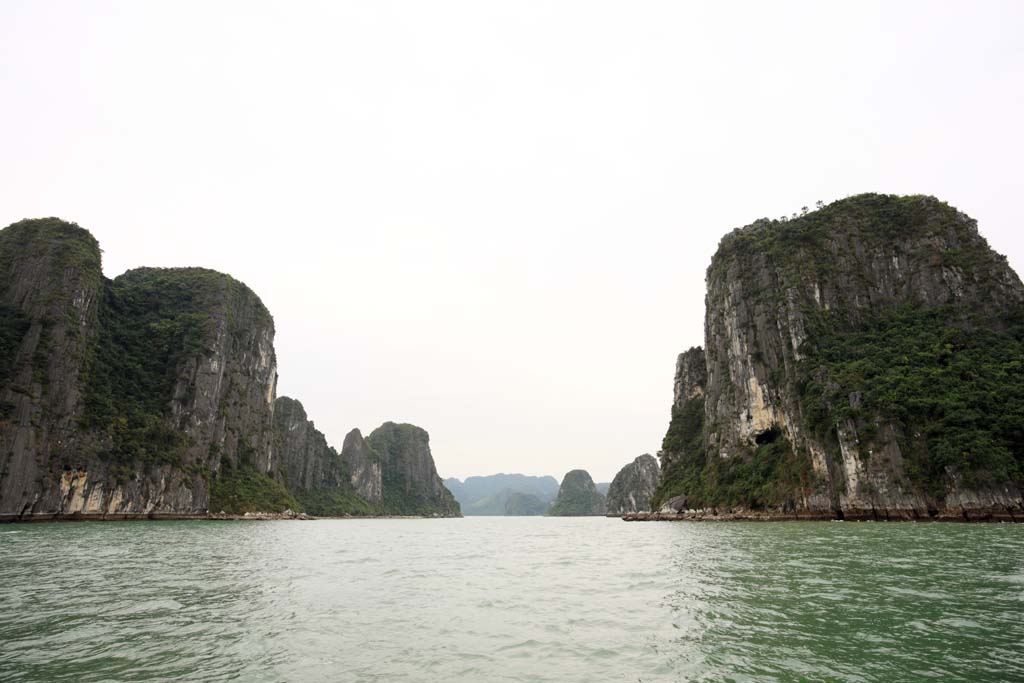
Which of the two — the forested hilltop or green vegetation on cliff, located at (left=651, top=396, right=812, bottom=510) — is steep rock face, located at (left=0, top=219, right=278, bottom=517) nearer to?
the forested hilltop

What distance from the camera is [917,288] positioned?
8519cm

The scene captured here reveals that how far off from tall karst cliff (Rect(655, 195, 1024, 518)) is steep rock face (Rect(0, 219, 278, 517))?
9724cm

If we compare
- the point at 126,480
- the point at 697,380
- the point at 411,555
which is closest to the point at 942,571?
the point at 411,555

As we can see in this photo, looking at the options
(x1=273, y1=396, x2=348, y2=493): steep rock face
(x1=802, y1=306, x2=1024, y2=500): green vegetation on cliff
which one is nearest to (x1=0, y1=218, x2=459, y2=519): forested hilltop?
(x1=273, y1=396, x2=348, y2=493): steep rock face

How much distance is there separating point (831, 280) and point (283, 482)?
141 meters

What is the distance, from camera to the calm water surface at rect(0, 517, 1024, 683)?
9516 mm

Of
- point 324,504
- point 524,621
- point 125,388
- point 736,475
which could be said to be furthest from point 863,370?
point 324,504

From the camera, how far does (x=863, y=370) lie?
75.1 metres

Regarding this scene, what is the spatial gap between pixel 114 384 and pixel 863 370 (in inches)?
5041

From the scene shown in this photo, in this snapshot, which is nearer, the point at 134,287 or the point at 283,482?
the point at 134,287

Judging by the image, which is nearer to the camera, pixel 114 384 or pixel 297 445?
pixel 114 384

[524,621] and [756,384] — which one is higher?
[756,384]

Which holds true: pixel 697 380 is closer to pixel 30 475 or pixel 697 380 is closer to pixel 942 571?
pixel 942 571

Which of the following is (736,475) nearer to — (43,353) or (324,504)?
(43,353)
